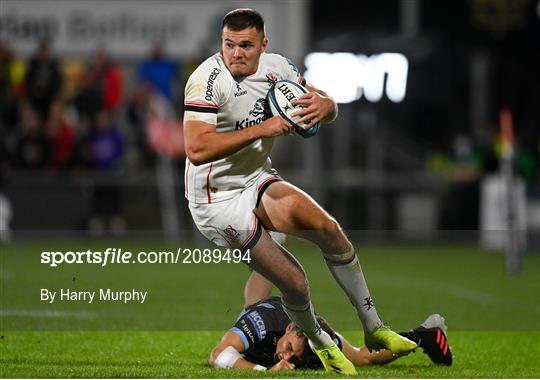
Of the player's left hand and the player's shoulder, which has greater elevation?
the player's shoulder

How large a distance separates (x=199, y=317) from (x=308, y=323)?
2.87 m

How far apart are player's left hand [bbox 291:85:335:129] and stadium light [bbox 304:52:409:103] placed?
10.9 m

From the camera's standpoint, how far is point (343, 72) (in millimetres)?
18922

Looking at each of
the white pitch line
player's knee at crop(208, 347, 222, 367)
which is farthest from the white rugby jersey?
the white pitch line

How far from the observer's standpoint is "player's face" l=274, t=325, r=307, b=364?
25.0 ft

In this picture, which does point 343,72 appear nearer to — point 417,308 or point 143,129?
point 143,129

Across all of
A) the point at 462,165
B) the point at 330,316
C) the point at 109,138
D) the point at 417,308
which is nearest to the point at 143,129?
the point at 109,138

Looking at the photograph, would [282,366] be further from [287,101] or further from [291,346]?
[287,101]

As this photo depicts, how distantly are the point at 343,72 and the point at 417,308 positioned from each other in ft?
27.7

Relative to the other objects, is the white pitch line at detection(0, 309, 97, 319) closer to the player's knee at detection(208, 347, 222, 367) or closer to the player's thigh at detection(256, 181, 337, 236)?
the player's knee at detection(208, 347, 222, 367)

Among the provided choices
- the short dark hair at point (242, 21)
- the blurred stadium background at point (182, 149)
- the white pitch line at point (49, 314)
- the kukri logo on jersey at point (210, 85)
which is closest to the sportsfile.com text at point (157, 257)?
the white pitch line at point (49, 314)

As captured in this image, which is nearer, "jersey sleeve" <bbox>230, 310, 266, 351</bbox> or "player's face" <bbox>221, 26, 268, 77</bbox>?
"player's face" <bbox>221, 26, 268, 77</bbox>

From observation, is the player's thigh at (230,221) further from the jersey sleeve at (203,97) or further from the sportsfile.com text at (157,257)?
the jersey sleeve at (203,97)

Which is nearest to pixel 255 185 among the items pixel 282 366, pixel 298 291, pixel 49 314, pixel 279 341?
pixel 298 291
